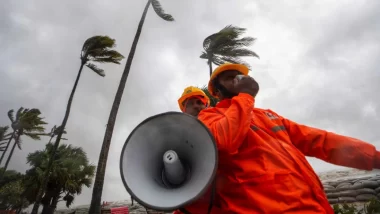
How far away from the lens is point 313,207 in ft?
4.05

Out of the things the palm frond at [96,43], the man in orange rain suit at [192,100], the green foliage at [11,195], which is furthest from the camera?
the green foliage at [11,195]

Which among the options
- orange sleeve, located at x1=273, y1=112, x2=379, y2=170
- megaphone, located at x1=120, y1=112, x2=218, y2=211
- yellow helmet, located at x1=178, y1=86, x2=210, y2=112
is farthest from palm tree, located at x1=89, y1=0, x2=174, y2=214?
orange sleeve, located at x1=273, y1=112, x2=379, y2=170

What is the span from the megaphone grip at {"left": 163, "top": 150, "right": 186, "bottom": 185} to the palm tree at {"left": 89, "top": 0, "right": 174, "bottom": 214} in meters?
7.08

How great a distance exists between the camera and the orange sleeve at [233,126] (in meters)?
1.31

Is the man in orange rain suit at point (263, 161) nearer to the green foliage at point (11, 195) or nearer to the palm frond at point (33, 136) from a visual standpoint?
the green foliage at point (11, 195)

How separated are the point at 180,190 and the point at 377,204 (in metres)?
3.49

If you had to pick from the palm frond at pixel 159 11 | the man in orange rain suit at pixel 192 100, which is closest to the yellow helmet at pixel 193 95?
the man in orange rain suit at pixel 192 100

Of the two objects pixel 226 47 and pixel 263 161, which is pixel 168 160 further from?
pixel 226 47

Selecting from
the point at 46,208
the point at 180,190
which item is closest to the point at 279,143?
the point at 180,190

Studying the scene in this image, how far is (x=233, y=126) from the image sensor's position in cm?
133

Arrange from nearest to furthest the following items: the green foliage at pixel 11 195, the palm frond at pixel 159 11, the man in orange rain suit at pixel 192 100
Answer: the man in orange rain suit at pixel 192 100 < the palm frond at pixel 159 11 < the green foliage at pixel 11 195

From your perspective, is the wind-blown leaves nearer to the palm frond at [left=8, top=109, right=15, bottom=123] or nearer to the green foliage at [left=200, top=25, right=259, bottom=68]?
the palm frond at [left=8, top=109, right=15, bottom=123]

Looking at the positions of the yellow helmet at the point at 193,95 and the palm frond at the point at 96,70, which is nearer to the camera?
the yellow helmet at the point at 193,95

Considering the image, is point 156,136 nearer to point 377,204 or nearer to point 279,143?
point 279,143
